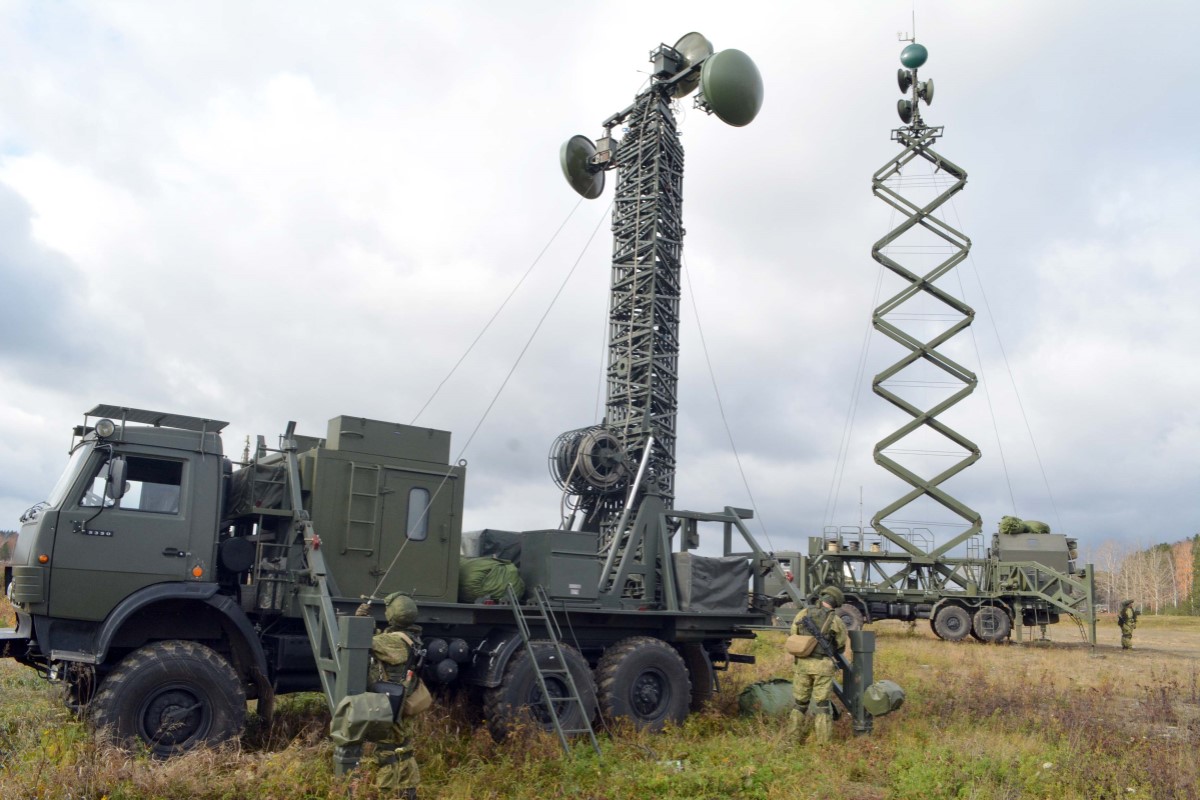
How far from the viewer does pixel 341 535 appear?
31.1 ft

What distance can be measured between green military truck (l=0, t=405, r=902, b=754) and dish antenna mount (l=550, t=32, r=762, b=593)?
2861 mm

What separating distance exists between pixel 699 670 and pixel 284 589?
17.5 ft

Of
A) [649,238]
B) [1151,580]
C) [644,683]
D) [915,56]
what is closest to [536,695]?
[644,683]

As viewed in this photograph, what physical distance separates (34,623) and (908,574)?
21.5 meters

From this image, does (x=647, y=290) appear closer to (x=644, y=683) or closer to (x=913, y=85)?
(x=644, y=683)

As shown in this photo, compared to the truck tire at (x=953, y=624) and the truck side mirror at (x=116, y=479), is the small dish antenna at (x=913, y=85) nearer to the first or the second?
the truck tire at (x=953, y=624)

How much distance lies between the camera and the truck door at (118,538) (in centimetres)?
816

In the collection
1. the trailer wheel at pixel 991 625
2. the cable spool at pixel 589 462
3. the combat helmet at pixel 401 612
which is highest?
the cable spool at pixel 589 462

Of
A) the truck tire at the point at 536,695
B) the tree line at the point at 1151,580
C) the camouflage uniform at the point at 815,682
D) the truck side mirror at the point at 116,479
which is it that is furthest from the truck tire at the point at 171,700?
the tree line at the point at 1151,580

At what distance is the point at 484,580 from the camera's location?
10352mm

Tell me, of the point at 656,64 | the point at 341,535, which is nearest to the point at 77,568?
the point at 341,535

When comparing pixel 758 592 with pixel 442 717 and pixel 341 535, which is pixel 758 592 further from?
pixel 341 535

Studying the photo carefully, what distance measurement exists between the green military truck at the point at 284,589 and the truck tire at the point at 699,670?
28 mm

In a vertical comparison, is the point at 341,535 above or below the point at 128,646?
above
